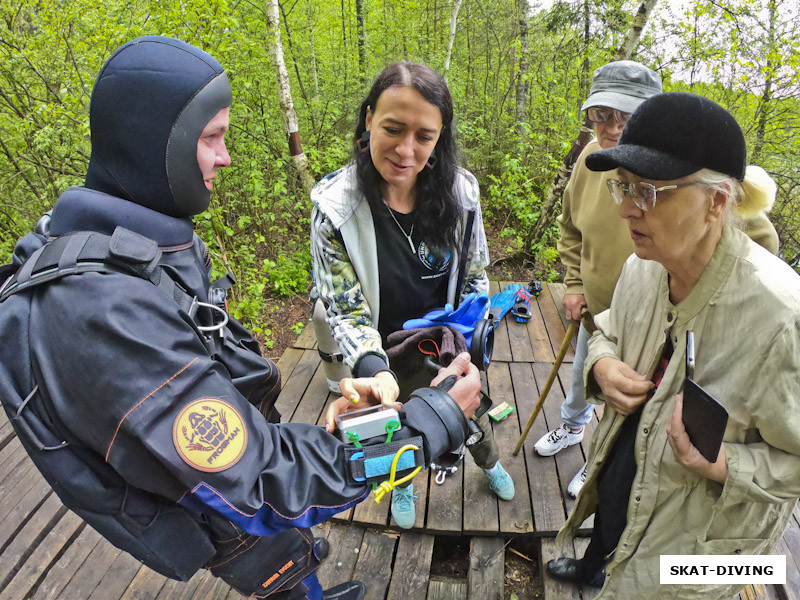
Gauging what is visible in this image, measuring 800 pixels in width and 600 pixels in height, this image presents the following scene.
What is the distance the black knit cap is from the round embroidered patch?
1270 millimetres

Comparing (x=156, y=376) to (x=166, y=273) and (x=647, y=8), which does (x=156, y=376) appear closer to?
(x=166, y=273)

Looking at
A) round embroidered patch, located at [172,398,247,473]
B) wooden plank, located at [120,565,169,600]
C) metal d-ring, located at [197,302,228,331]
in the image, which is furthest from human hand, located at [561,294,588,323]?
wooden plank, located at [120,565,169,600]

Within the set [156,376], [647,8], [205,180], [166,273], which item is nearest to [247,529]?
[156,376]

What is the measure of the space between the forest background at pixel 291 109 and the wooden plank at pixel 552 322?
1138mm

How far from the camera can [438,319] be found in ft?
6.26

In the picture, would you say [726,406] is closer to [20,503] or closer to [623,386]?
[623,386]

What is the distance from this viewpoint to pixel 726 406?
1234 millimetres

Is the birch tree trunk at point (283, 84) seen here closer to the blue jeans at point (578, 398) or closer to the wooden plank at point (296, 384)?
the wooden plank at point (296, 384)

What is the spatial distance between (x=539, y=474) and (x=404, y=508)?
902 millimetres

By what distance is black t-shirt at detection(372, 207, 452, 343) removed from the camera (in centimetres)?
184

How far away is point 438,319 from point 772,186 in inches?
47.7

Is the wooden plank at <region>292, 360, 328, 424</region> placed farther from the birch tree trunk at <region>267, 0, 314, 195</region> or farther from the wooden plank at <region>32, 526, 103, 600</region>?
the birch tree trunk at <region>267, 0, 314, 195</region>

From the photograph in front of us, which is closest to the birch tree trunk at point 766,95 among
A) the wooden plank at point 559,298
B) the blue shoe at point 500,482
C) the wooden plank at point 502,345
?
the wooden plank at point 559,298

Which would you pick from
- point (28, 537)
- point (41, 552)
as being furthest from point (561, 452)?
point (28, 537)
